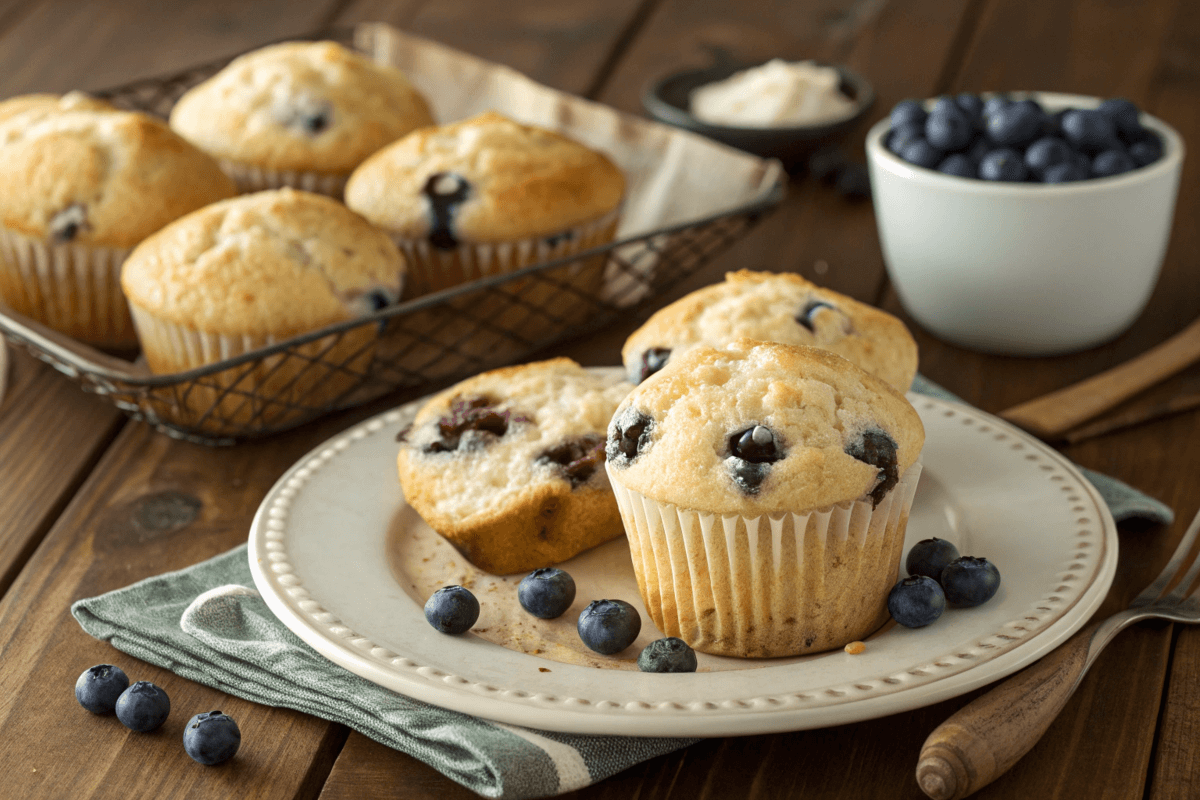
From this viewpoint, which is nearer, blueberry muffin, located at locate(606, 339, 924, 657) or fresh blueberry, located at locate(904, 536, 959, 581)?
blueberry muffin, located at locate(606, 339, 924, 657)

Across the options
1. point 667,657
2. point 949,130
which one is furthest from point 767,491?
point 949,130

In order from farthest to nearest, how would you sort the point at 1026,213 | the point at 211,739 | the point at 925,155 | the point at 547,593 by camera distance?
the point at 925,155 < the point at 1026,213 < the point at 547,593 < the point at 211,739

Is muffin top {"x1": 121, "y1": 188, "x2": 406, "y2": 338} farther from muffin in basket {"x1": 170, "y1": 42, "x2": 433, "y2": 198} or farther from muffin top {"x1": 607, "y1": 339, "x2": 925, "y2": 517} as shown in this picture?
muffin top {"x1": 607, "y1": 339, "x2": 925, "y2": 517}

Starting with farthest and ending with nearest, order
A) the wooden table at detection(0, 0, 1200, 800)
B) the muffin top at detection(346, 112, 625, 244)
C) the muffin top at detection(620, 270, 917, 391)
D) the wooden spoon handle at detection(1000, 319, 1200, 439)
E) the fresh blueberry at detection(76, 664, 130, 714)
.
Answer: the muffin top at detection(346, 112, 625, 244) → the wooden spoon handle at detection(1000, 319, 1200, 439) → the muffin top at detection(620, 270, 917, 391) → the fresh blueberry at detection(76, 664, 130, 714) → the wooden table at detection(0, 0, 1200, 800)

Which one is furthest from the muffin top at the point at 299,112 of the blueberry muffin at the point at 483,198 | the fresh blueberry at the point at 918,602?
the fresh blueberry at the point at 918,602

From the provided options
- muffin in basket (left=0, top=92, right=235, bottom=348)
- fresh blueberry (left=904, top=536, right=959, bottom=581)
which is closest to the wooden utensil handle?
fresh blueberry (left=904, top=536, right=959, bottom=581)

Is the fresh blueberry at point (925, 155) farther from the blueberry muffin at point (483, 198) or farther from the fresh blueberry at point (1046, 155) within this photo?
the blueberry muffin at point (483, 198)

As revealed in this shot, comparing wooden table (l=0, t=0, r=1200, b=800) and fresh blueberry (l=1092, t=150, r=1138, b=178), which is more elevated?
fresh blueberry (l=1092, t=150, r=1138, b=178)

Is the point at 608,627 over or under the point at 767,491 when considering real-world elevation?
under

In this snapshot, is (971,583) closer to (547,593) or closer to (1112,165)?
(547,593)
